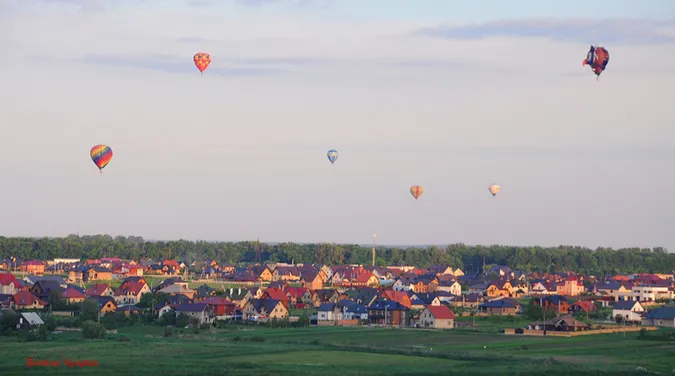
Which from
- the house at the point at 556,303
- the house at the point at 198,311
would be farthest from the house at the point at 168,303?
the house at the point at 556,303

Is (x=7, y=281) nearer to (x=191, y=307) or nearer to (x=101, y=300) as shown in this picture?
(x=101, y=300)

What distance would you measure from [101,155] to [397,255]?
94.5 meters

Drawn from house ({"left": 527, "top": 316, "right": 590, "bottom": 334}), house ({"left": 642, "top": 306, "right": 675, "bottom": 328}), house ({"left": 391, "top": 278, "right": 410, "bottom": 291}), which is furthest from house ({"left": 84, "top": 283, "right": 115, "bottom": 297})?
house ({"left": 642, "top": 306, "right": 675, "bottom": 328})

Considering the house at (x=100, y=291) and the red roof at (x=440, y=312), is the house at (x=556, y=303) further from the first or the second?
the house at (x=100, y=291)

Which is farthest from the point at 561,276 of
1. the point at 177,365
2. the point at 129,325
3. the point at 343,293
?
the point at 177,365

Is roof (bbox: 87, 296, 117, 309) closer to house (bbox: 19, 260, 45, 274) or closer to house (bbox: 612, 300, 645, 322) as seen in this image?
house (bbox: 612, 300, 645, 322)

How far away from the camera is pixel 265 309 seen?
81938 millimetres

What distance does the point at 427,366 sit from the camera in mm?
50438

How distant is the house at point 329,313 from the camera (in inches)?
3140

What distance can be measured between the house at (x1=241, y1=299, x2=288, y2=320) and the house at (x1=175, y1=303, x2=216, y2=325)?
11.2ft

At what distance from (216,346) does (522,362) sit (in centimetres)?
1563

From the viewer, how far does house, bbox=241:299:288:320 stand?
81500 millimetres

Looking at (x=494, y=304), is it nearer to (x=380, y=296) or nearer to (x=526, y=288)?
(x=380, y=296)

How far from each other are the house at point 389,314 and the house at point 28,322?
23.0 meters
